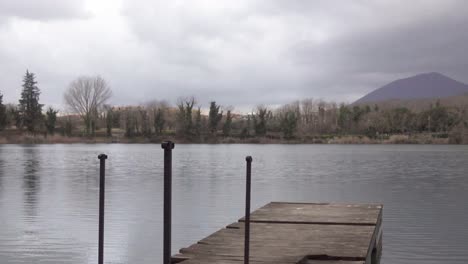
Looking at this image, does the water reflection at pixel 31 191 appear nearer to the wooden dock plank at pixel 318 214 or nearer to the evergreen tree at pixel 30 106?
the wooden dock plank at pixel 318 214

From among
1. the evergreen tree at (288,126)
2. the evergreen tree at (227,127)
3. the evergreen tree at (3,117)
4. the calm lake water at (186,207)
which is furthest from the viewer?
the evergreen tree at (288,126)

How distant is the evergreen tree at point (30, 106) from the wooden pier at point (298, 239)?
8258 centimetres

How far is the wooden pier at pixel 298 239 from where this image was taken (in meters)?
6.48

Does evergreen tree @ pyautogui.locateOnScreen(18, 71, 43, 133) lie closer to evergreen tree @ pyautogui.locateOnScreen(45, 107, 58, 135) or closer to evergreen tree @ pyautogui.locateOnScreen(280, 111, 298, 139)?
evergreen tree @ pyautogui.locateOnScreen(45, 107, 58, 135)

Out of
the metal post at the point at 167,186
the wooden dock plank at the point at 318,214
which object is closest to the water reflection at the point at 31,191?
the wooden dock plank at the point at 318,214

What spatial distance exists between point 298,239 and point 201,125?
8576cm

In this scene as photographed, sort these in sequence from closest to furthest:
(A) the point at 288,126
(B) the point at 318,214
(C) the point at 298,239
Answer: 1. (C) the point at 298,239
2. (B) the point at 318,214
3. (A) the point at 288,126

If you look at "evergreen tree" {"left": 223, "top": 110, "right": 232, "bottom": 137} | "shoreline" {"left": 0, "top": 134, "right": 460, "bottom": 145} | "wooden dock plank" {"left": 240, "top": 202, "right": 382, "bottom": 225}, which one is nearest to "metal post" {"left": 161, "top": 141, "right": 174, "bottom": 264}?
"wooden dock plank" {"left": 240, "top": 202, "right": 382, "bottom": 225}

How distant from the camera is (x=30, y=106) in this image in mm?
89000

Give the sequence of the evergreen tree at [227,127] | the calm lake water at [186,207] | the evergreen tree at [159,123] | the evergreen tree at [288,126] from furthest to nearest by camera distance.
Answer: the evergreen tree at [288,126]
the evergreen tree at [227,127]
the evergreen tree at [159,123]
the calm lake water at [186,207]

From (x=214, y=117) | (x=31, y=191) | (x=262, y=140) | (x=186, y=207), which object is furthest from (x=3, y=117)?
(x=186, y=207)

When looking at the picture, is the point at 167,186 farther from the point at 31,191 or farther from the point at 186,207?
the point at 31,191

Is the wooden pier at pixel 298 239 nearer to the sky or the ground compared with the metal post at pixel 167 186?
nearer to the ground

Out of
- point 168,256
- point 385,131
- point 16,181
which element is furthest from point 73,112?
point 168,256
